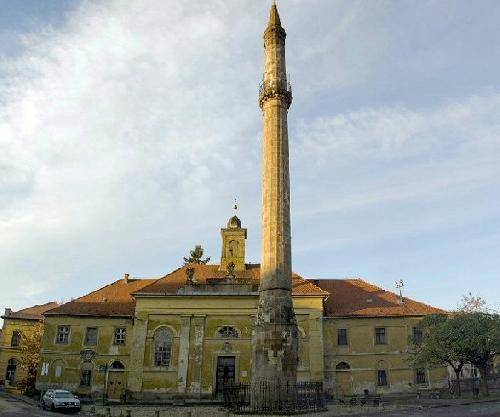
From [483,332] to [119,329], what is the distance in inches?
981

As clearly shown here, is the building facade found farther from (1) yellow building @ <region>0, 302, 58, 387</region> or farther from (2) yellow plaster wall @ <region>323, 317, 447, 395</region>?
(1) yellow building @ <region>0, 302, 58, 387</region>

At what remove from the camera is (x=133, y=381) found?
109ft

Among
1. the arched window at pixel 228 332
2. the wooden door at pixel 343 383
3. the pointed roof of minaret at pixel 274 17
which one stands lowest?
the wooden door at pixel 343 383

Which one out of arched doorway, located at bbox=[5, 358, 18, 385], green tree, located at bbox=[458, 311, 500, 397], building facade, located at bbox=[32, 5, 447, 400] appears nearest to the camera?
green tree, located at bbox=[458, 311, 500, 397]

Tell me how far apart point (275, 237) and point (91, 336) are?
18.7 metres

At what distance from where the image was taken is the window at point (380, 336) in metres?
35.3

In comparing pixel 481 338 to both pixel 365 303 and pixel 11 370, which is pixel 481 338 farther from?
pixel 11 370

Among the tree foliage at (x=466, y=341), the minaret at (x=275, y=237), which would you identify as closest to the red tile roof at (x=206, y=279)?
the tree foliage at (x=466, y=341)

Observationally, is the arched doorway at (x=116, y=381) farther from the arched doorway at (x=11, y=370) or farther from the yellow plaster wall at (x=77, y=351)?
the arched doorway at (x=11, y=370)

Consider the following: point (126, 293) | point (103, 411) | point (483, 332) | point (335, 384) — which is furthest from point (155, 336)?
point (483, 332)

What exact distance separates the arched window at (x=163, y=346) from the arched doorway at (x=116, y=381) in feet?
10.0

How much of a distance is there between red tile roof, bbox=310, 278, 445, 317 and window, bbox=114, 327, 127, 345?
49.7 ft

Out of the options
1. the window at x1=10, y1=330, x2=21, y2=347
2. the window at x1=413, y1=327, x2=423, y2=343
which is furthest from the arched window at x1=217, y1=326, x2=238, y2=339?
the window at x1=10, y1=330, x2=21, y2=347

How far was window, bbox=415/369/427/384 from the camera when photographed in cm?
3431
